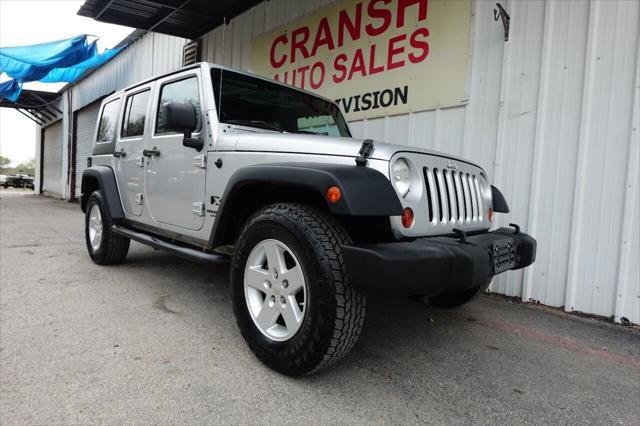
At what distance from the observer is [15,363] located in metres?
2.21

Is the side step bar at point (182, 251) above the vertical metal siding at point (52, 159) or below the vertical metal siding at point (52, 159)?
below

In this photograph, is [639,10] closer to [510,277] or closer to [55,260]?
[510,277]

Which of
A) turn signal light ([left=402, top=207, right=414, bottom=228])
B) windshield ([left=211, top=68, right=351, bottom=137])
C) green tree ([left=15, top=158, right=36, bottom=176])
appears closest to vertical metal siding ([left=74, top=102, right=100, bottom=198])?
windshield ([left=211, top=68, right=351, bottom=137])

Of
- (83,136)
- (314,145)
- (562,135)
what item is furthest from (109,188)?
(83,136)

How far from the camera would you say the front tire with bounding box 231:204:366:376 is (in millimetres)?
1948

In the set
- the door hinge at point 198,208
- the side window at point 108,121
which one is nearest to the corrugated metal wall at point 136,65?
the side window at point 108,121

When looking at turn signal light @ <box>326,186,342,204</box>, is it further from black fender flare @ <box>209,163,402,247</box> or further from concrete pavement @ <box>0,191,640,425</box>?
concrete pavement @ <box>0,191,640,425</box>

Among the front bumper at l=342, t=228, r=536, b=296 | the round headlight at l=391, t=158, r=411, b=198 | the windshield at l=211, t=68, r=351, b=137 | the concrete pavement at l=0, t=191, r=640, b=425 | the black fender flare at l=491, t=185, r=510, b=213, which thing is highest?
the windshield at l=211, t=68, r=351, b=137

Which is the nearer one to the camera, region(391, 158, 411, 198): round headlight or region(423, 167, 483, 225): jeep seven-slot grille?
region(391, 158, 411, 198): round headlight

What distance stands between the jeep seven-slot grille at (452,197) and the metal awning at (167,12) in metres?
6.25

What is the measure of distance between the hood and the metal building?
76.1 inches

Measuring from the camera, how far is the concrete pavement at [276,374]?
1884 millimetres

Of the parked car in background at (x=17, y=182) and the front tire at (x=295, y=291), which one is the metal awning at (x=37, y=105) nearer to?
the parked car in background at (x=17, y=182)

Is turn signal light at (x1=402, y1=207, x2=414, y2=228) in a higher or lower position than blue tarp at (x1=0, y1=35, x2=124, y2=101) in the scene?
lower
